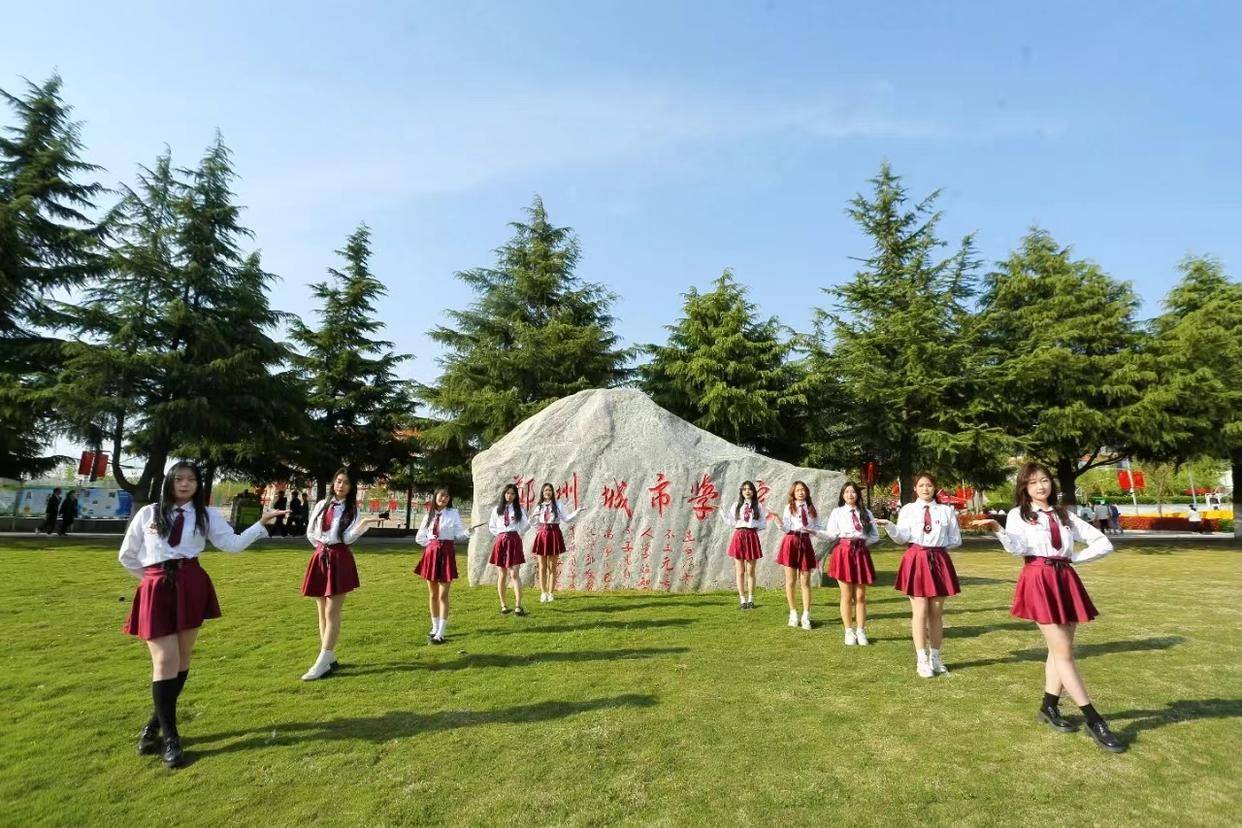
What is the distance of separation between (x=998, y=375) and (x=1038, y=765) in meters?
19.8

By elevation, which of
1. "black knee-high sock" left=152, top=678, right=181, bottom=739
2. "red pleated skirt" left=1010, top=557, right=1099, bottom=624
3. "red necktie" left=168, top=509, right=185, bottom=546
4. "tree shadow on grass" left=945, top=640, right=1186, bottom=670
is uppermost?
"red necktie" left=168, top=509, right=185, bottom=546

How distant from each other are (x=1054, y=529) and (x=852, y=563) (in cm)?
233

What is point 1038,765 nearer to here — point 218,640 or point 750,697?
point 750,697

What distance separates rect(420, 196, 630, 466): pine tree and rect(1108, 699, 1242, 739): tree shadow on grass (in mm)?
Answer: 17152

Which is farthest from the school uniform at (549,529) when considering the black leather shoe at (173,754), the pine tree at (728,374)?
the pine tree at (728,374)

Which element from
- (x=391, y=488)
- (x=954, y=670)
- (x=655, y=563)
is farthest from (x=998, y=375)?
(x=391, y=488)

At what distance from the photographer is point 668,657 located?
6309 millimetres

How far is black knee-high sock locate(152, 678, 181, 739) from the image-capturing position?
12.9ft

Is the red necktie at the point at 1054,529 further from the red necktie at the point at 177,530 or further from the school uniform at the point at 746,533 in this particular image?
the red necktie at the point at 177,530

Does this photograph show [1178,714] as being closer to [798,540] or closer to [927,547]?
[927,547]

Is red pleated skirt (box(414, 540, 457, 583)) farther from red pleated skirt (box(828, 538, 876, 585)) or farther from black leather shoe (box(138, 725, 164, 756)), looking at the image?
red pleated skirt (box(828, 538, 876, 585))

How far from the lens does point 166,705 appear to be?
3973 millimetres

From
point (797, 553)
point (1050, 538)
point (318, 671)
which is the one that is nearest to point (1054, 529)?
point (1050, 538)

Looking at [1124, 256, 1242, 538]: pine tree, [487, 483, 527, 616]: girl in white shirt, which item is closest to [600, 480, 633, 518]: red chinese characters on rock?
[487, 483, 527, 616]: girl in white shirt
